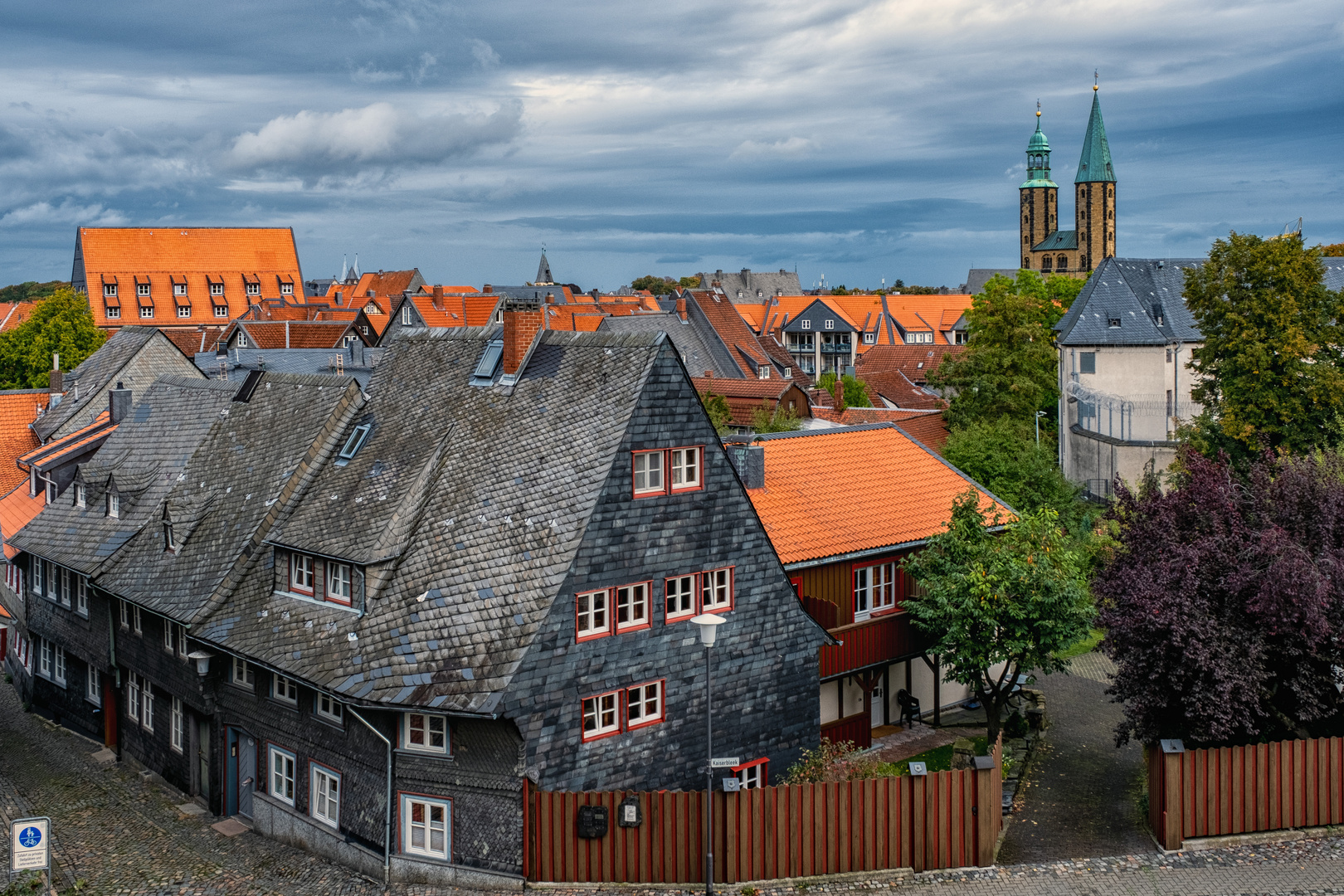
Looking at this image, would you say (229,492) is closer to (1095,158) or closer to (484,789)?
(484,789)

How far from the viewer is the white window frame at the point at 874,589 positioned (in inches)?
1175

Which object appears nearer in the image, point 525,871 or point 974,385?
point 525,871

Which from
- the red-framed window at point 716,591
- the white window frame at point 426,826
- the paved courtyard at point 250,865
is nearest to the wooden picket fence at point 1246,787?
the paved courtyard at point 250,865

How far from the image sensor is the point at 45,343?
72875 millimetres

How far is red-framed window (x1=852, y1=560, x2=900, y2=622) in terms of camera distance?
97.9 ft

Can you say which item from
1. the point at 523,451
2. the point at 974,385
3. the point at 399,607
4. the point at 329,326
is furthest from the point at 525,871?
the point at 329,326

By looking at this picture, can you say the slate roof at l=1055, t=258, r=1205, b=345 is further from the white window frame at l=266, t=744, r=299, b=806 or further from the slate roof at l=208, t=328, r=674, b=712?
the white window frame at l=266, t=744, r=299, b=806

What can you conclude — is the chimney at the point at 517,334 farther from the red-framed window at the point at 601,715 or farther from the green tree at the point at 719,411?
the green tree at the point at 719,411

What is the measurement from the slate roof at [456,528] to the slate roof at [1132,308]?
4409 centimetres

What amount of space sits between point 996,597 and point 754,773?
693 centimetres

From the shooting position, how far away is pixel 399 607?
2203 cm

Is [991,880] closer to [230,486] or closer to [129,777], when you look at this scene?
[230,486]

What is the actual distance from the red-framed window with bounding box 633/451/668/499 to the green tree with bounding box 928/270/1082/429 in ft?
136

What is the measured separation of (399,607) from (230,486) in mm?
9528
